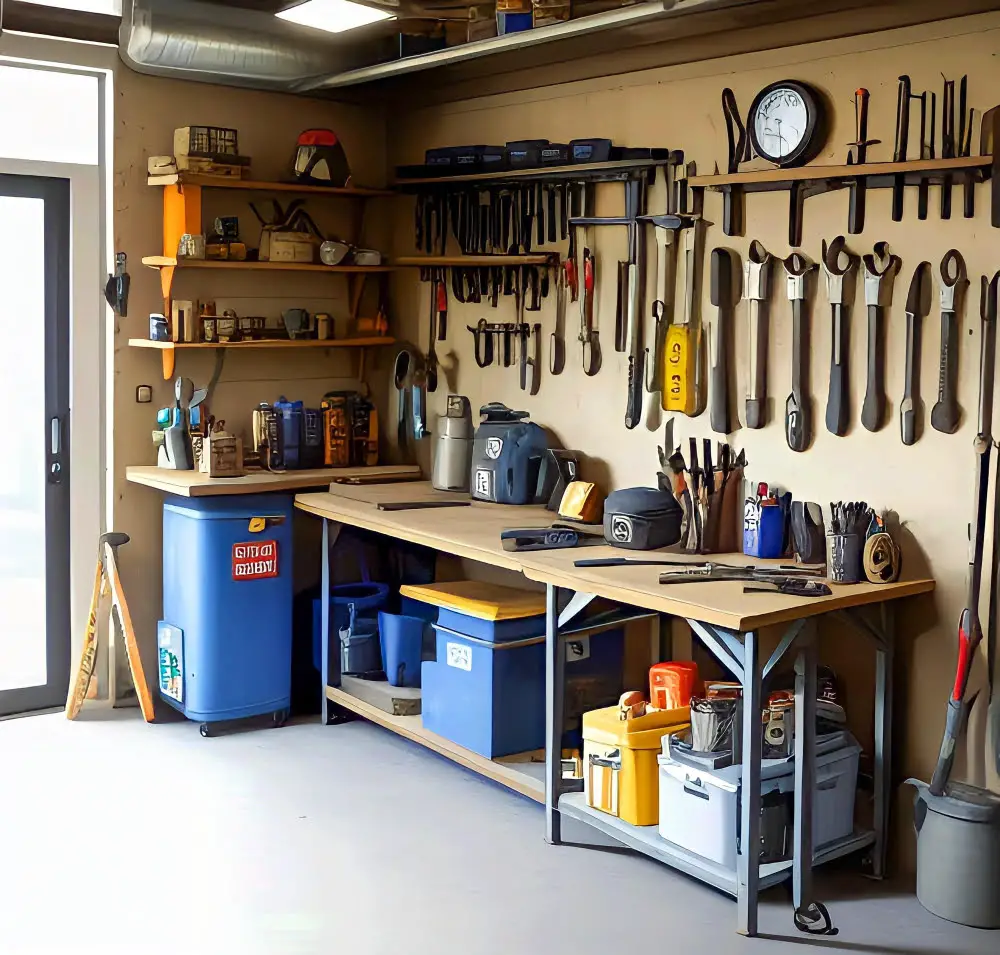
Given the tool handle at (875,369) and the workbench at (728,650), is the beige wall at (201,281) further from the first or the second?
the tool handle at (875,369)

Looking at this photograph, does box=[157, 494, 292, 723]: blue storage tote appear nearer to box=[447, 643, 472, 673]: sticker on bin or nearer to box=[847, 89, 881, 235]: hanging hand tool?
box=[447, 643, 472, 673]: sticker on bin

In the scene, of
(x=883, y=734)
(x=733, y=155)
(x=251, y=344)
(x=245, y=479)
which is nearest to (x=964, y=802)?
(x=883, y=734)

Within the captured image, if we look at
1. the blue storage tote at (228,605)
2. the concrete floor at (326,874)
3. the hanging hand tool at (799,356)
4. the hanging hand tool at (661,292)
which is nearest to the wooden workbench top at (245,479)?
the blue storage tote at (228,605)

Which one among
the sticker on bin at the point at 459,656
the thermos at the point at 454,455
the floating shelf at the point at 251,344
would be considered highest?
the floating shelf at the point at 251,344

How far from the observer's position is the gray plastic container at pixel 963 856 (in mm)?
3283

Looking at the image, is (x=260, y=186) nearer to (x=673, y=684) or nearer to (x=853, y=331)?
(x=853, y=331)

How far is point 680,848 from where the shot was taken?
3484 millimetres

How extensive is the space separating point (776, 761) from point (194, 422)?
269 centimetres

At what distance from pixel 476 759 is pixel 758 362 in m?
1.56

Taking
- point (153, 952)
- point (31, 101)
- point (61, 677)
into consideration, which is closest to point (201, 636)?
point (61, 677)

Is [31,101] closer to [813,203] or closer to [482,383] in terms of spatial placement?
[482,383]

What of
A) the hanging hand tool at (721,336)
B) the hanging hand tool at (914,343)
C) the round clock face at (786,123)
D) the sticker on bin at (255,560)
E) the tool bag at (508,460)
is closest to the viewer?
the hanging hand tool at (914,343)

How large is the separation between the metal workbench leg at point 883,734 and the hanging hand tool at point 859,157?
110 centimetres

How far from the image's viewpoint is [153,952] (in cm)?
317
